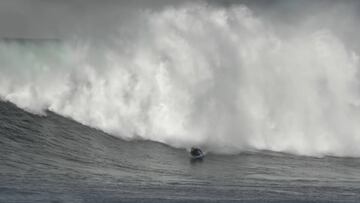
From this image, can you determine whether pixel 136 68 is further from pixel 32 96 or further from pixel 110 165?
pixel 110 165

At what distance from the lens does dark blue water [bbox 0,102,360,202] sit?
25.8 metres

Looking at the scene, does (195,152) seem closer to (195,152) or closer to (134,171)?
(195,152)

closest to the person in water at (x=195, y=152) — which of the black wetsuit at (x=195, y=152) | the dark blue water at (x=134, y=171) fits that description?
the black wetsuit at (x=195, y=152)

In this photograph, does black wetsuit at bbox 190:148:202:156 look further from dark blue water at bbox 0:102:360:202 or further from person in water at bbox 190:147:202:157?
dark blue water at bbox 0:102:360:202

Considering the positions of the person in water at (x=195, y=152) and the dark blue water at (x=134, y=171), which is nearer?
the dark blue water at (x=134, y=171)

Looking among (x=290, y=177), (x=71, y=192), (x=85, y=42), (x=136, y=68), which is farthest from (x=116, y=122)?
(x=71, y=192)

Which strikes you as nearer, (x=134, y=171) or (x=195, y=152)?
(x=134, y=171)

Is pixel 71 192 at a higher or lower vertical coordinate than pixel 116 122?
lower

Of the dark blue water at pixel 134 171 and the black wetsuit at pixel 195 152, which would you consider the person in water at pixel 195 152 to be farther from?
the dark blue water at pixel 134 171

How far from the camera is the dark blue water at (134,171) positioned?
2584 cm

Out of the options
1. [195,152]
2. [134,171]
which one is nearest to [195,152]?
[195,152]

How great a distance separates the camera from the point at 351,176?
116 feet

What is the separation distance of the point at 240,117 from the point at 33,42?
663 inches

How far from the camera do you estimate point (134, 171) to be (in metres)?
31.2
